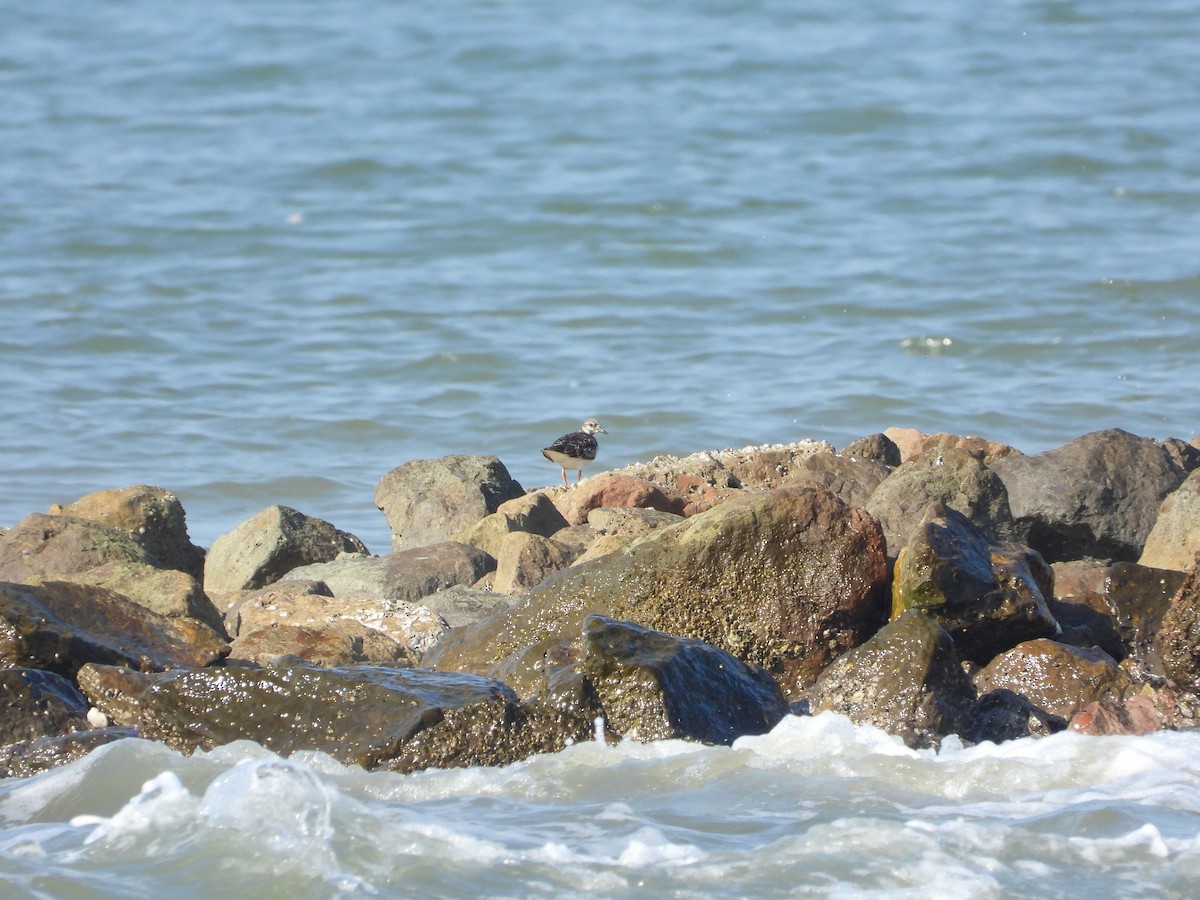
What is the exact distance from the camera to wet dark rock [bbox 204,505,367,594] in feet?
27.6

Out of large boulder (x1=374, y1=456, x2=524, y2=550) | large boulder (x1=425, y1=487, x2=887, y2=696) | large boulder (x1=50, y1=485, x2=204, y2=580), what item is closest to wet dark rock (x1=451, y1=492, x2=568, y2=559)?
large boulder (x1=374, y1=456, x2=524, y2=550)

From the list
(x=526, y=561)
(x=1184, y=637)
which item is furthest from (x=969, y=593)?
(x=526, y=561)

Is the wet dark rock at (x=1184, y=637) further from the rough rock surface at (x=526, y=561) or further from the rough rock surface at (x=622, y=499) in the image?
the rough rock surface at (x=622, y=499)

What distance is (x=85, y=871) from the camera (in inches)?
179

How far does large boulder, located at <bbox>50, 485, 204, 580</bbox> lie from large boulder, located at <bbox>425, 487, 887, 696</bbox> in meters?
2.56

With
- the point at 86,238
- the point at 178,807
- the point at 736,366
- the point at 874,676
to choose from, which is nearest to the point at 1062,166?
the point at 736,366

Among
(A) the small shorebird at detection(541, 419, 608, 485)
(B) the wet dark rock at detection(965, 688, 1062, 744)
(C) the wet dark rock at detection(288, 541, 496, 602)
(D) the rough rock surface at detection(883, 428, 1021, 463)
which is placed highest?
(D) the rough rock surface at detection(883, 428, 1021, 463)

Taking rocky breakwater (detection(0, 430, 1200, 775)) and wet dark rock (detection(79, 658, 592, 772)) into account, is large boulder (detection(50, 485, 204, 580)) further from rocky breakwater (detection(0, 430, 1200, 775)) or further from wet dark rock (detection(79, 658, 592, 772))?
wet dark rock (detection(79, 658, 592, 772))

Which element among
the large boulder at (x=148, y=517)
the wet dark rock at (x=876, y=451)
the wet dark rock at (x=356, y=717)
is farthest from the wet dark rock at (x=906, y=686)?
the large boulder at (x=148, y=517)

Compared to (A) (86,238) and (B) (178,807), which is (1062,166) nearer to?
(A) (86,238)

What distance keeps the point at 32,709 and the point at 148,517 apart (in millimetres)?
2771

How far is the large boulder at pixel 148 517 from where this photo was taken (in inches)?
325

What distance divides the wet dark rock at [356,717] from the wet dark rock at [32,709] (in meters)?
0.33

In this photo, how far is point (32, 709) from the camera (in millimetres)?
5617
